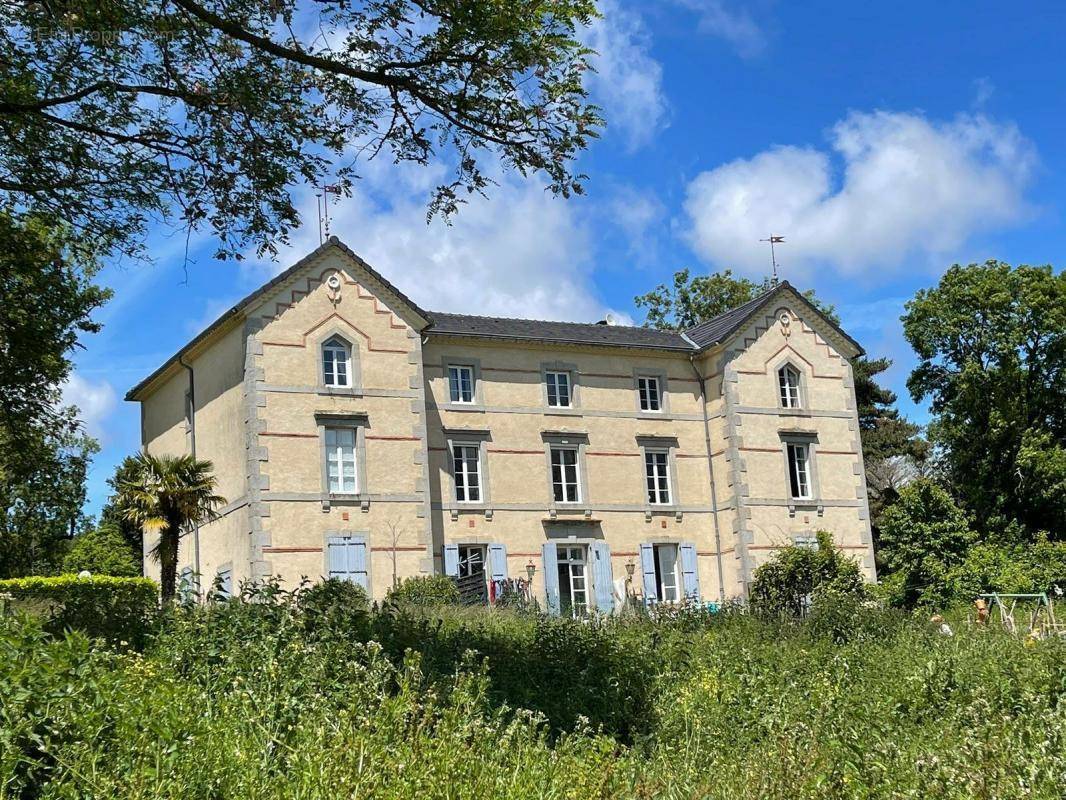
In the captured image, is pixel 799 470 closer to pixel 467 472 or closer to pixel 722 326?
Answer: pixel 722 326

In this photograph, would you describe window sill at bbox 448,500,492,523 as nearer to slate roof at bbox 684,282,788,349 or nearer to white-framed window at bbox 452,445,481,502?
white-framed window at bbox 452,445,481,502

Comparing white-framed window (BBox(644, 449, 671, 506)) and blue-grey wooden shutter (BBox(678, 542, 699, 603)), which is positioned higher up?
white-framed window (BBox(644, 449, 671, 506))

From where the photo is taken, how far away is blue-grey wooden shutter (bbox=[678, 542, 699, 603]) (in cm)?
3139

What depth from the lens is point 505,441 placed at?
30.2 m

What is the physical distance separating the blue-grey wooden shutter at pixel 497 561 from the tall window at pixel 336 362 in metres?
5.55

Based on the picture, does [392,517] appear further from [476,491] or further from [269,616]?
[269,616]

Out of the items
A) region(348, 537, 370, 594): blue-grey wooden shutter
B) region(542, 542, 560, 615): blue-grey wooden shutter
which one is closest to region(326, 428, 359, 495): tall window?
region(348, 537, 370, 594): blue-grey wooden shutter

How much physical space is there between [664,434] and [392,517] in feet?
30.2

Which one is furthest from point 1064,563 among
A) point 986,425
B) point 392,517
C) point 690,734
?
point 690,734

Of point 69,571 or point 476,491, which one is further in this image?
point 69,571

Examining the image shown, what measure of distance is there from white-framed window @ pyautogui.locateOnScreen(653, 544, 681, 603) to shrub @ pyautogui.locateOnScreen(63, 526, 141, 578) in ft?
60.9

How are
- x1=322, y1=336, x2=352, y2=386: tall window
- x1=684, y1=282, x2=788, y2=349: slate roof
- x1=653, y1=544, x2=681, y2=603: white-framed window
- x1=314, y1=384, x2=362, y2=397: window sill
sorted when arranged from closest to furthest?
1. x1=314, y1=384, x2=362, y2=397: window sill
2. x1=322, y1=336, x2=352, y2=386: tall window
3. x1=653, y1=544, x2=681, y2=603: white-framed window
4. x1=684, y1=282, x2=788, y2=349: slate roof

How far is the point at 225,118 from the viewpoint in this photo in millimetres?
10914

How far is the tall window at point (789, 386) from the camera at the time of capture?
1326 inches
